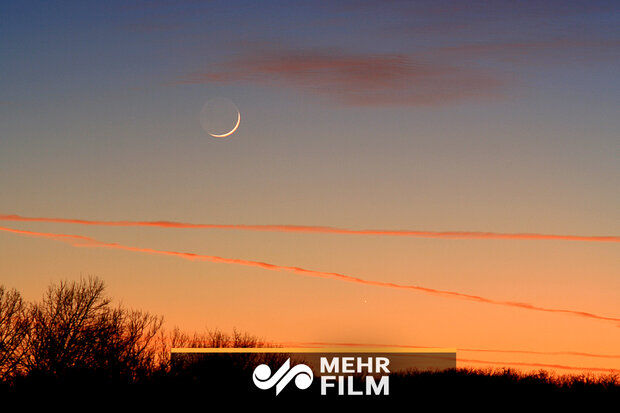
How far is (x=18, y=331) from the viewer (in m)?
77.6

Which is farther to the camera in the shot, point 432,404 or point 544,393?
point 544,393

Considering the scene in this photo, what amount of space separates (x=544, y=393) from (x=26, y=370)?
1579 inches

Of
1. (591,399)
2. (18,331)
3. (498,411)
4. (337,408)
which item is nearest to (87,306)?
(18,331)

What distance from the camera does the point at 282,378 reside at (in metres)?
73.1

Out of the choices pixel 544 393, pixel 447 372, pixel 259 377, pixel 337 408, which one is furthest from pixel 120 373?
pixel 544 393

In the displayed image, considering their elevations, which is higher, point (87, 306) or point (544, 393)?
point (87, 306)

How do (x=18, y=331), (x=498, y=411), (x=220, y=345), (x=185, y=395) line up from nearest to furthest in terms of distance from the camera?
(x=185, y=395)
(x=498, y=411)
(x=18, y=331)
(x=220, y=345)

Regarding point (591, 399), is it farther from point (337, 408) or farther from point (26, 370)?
point (26, 370)

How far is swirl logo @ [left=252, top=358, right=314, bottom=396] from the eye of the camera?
225 ft

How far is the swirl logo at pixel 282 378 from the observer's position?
68688mm

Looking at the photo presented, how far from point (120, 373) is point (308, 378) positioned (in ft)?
49.9

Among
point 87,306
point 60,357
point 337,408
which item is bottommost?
point 337,408

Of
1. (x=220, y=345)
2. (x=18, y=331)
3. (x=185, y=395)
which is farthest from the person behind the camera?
(x=220, y=345)

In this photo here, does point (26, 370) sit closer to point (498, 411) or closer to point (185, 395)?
point (185, 395)
